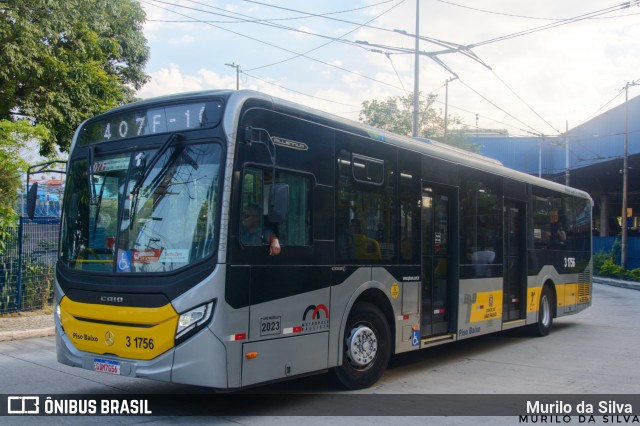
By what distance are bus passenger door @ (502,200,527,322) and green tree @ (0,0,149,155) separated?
9.69 meters

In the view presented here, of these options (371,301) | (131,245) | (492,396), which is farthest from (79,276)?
(492,396)

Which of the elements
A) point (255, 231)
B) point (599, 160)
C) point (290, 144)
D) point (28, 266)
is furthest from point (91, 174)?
point (599, 160)

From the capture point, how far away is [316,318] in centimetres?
744

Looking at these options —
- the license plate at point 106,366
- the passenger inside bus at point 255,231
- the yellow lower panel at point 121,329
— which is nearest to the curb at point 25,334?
the yellow lower panel at point 121,329

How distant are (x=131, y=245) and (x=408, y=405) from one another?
359 cm

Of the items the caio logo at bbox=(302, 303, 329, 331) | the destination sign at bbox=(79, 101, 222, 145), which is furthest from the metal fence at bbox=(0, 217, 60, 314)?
the caio logo at bbox=(302, 303, 329, 331)

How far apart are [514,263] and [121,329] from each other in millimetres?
8528

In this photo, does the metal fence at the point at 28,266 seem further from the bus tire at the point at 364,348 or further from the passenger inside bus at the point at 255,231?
the passenger inside bus at the point at 255,231

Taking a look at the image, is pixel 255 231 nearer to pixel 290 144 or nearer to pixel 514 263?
pixel 290 144

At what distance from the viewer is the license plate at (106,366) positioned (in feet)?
21.6

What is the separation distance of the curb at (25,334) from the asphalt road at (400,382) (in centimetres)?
17

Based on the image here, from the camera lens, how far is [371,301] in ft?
28.2

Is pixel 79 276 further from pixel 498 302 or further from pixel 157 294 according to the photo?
pixel 498 302

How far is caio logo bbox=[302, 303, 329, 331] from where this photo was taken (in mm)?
7296
